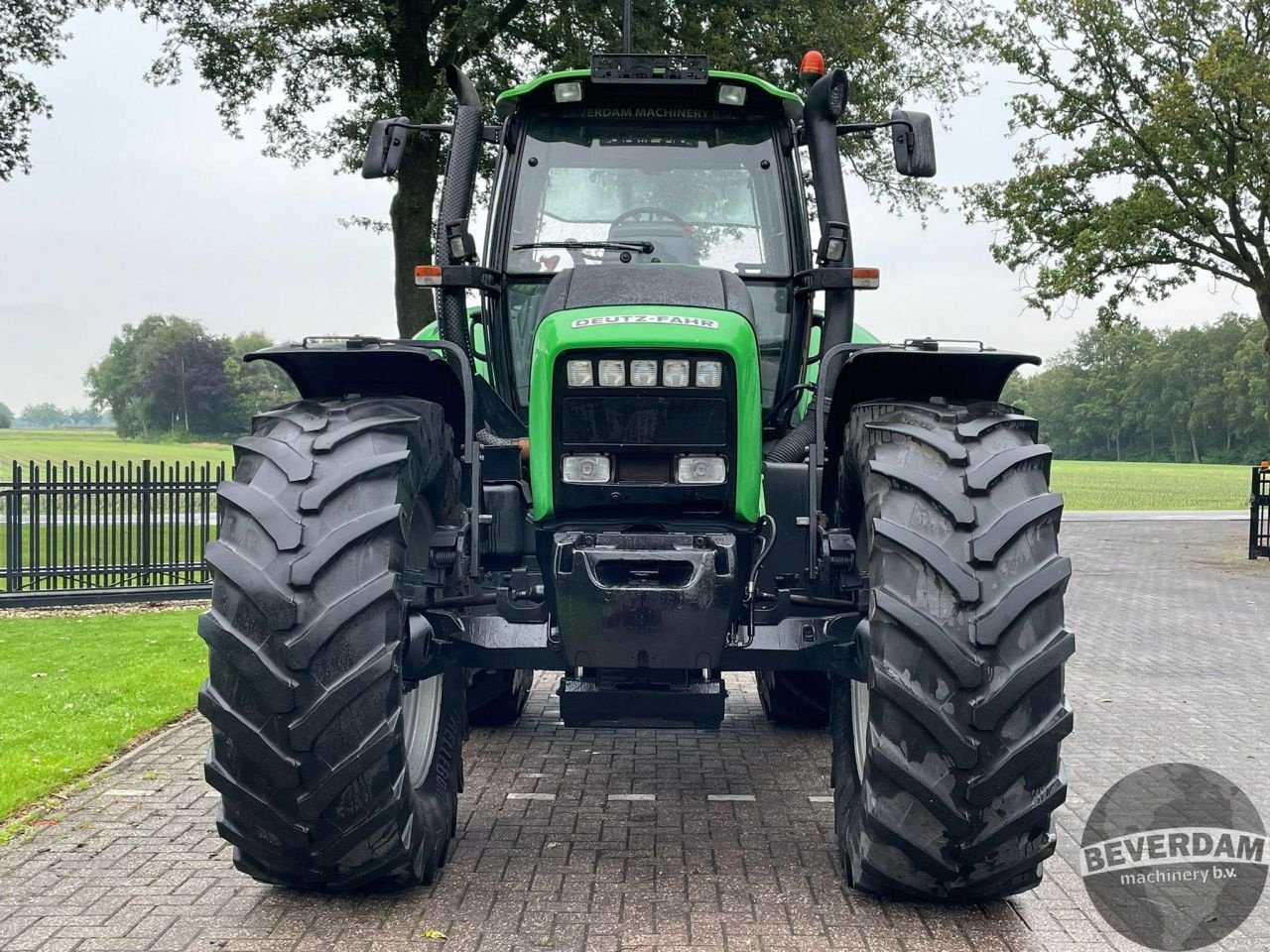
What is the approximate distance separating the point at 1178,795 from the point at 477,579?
3579 millimetres

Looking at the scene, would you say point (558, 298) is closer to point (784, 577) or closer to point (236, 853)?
point (784, 577)

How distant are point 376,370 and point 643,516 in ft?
3.54

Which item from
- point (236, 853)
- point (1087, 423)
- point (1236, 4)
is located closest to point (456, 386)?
point (236, 853)

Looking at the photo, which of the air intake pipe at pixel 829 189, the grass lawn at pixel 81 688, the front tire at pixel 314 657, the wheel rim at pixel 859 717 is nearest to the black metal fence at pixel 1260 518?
the grass lawn at pixel 81 688

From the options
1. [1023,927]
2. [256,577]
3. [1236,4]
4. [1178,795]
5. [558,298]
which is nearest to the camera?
[256,577]

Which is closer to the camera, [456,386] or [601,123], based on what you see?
[456,386]

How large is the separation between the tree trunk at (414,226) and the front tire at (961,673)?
1428 centimetres

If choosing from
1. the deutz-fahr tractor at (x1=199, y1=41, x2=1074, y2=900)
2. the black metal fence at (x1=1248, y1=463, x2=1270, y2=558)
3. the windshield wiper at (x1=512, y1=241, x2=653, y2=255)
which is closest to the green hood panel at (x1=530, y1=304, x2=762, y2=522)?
the deutz-fahr tractor at (x1=199, y1=41, x2=1074, y2=900)

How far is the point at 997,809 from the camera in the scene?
3641 millimetres

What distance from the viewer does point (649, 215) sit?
5.08 metres

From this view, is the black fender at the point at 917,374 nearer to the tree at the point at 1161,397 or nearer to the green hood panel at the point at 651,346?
the green hood panel at the point at 651,346

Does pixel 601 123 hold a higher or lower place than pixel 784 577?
higher

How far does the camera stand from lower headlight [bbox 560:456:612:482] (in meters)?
4.12

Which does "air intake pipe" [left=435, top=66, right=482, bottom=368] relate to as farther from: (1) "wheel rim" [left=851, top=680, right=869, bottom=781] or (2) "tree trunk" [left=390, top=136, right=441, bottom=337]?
(2) "tree trunk" [left=390, top=136, right=441, bottom=337]
